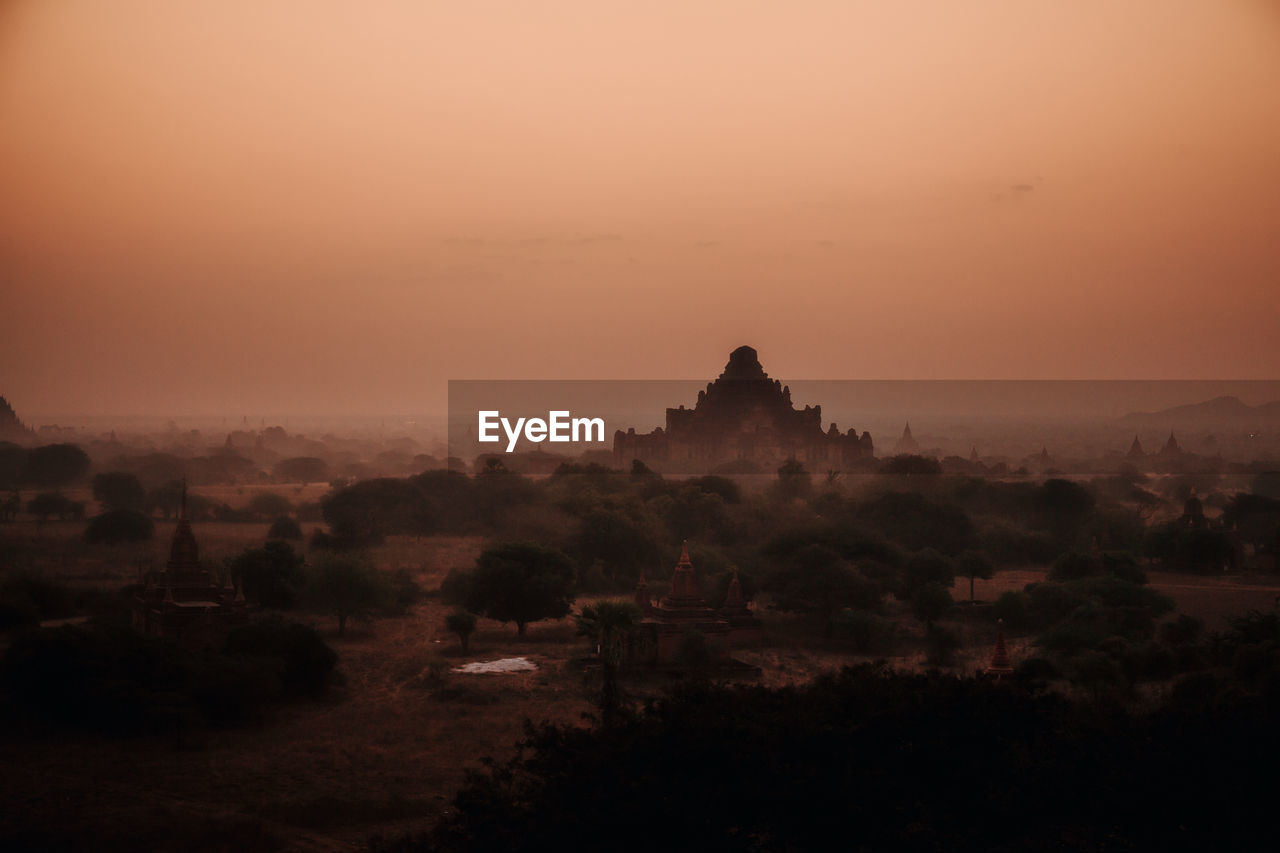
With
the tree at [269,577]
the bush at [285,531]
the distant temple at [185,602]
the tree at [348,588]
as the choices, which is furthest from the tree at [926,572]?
the bush at [285,531]

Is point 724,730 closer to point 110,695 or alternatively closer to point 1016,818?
point 1016,818

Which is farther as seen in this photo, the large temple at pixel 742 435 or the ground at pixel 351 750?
the large temple at pixel 742 435

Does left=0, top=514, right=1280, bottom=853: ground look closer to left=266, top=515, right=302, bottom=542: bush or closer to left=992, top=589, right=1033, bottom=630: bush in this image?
left=992, top=589, right=1033, bottom=630: bush

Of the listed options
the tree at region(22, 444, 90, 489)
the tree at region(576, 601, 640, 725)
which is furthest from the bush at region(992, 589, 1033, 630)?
the tree at region(22, 444, 90, 489)

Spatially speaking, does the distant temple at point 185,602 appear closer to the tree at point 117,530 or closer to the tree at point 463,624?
the tree at point 463,624

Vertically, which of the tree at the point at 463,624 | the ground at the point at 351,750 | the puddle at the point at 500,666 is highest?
the tree at the point at 463,624

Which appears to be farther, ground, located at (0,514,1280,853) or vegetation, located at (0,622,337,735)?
vegetation, located at (0,622,337,735)

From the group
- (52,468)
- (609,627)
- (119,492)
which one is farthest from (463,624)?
(52,468)

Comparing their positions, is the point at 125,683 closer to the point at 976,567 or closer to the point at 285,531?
the point at 976,567
